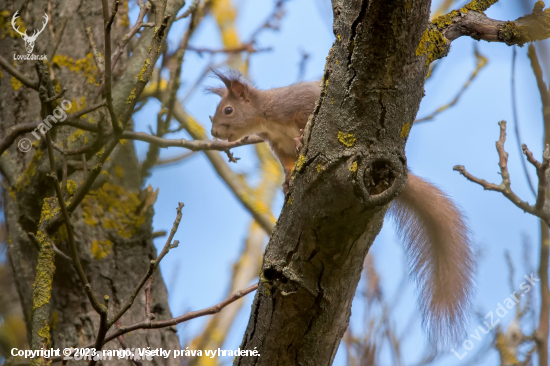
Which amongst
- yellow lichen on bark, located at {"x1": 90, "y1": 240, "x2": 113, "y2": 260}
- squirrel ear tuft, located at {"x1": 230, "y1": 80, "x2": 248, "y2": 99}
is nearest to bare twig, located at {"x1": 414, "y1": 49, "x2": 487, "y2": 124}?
squirrel ear tuft, located at {"x1": 230, "y1": 80, "x2": 248, "y2": 99}

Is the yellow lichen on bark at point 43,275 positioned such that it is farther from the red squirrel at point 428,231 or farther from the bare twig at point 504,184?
the bare twig at point 504,184

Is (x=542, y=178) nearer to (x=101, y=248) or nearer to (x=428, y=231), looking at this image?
(x=428, y=231)

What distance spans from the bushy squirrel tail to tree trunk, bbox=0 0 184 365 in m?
1.33

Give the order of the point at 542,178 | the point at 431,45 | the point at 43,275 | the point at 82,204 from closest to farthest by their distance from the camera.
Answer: the point at 431,45 → the point at 43,275 → the point at 542,178 → the point at 82,204

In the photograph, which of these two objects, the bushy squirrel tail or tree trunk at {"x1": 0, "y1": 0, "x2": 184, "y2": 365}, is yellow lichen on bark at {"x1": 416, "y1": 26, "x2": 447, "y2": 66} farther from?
tree trunk at {"x1": 0, "y1": 0, "x2": 184, "y2": 365}

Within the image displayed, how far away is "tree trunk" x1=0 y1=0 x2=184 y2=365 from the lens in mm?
2670

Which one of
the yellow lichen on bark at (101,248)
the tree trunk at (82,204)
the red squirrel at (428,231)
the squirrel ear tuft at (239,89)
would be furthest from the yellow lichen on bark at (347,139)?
the squirrel ear tuft at (239,89)

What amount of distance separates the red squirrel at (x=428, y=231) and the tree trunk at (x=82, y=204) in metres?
0.94

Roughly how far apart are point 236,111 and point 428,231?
1.87 metres

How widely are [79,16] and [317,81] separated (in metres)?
1.71

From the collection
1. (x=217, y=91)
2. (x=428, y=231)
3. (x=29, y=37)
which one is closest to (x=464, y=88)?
(x=428, y=231)

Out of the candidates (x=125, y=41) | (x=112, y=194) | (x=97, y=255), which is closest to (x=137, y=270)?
Answer: (x=97, y=255)

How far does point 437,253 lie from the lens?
2658 millimetres

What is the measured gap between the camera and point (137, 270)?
113 inches
